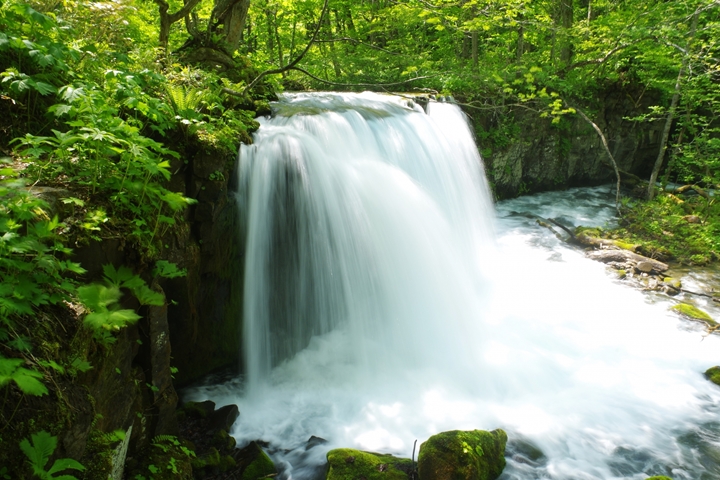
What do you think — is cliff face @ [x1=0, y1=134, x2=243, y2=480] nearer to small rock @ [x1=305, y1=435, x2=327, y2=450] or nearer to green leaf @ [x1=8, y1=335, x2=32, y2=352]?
green leaf @ [x1=8, y1=335, x2=32, y2=352]

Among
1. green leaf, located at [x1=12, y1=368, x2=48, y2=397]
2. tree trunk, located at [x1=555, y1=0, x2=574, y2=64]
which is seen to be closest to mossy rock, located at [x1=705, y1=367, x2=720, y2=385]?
green leaf, located at [x1=12, y1=368, x2=48, y2=397]

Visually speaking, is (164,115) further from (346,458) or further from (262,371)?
(346,458)

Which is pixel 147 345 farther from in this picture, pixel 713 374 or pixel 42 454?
pixel 713 374

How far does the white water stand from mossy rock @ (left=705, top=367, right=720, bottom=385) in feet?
0.31

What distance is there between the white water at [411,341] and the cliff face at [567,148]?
447cm

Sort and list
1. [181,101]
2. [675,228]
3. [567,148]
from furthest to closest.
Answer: [567,148]
[675,228]
[181,101]

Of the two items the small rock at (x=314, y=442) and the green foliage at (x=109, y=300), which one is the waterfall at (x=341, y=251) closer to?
the small rock at (x=314, y=442)

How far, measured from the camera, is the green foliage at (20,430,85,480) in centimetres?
178

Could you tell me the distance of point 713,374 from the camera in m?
5.42

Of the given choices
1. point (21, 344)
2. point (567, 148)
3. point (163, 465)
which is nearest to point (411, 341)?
point (163, 465)

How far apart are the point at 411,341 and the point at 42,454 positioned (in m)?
4.59

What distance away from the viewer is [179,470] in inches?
125

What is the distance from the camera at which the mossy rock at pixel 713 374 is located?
5.36 meters

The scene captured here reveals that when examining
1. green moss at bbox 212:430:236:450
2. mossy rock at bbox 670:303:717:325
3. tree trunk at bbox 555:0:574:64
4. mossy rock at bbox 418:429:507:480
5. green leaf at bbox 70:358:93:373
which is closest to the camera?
green leaf at bbox 70:358:93:373
